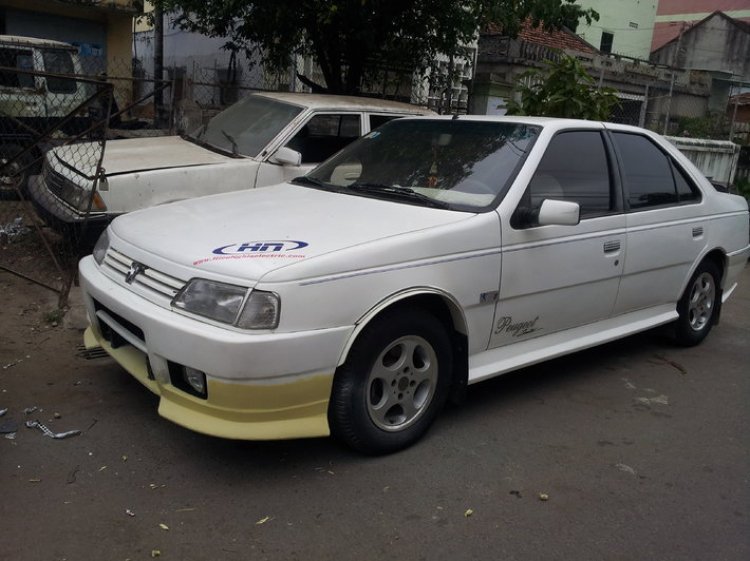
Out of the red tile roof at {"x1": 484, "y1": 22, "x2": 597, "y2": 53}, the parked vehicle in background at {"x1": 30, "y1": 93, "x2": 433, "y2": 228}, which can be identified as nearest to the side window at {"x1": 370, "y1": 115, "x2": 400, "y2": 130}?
the parked vehicle in background at {"x1": 30, "y1": 93, "x2": 433, "y2": 228}

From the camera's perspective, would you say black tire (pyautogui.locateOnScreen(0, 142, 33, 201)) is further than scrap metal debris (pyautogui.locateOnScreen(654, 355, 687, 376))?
Yes

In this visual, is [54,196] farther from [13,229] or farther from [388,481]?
[388,481]

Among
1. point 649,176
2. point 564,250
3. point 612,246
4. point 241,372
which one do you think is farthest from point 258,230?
point 649,176

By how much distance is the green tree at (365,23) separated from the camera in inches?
305

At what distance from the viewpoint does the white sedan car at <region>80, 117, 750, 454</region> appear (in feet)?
9.97

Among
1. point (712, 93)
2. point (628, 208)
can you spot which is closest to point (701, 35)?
point (712, 93)

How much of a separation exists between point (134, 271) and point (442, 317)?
1.55 m

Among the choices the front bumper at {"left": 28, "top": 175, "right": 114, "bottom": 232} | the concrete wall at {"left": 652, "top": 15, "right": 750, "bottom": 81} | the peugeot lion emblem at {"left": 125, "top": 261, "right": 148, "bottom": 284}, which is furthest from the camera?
the concrete wall at {"left": 652, "top": 15, "right": 750, "bottom": 81}

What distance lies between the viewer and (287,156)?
5965mm

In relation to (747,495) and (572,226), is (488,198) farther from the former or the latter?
(747,495)

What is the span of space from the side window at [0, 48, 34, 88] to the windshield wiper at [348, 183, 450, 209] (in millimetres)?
7709

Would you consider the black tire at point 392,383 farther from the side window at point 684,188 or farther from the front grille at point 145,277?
the side window at point 684,188

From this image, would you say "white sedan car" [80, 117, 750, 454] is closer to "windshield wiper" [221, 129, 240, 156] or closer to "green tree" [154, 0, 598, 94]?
"windshield wiper" [221, 129, 240, 156]

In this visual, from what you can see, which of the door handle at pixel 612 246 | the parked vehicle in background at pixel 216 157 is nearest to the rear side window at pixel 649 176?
the door handle at pixel 612 246
